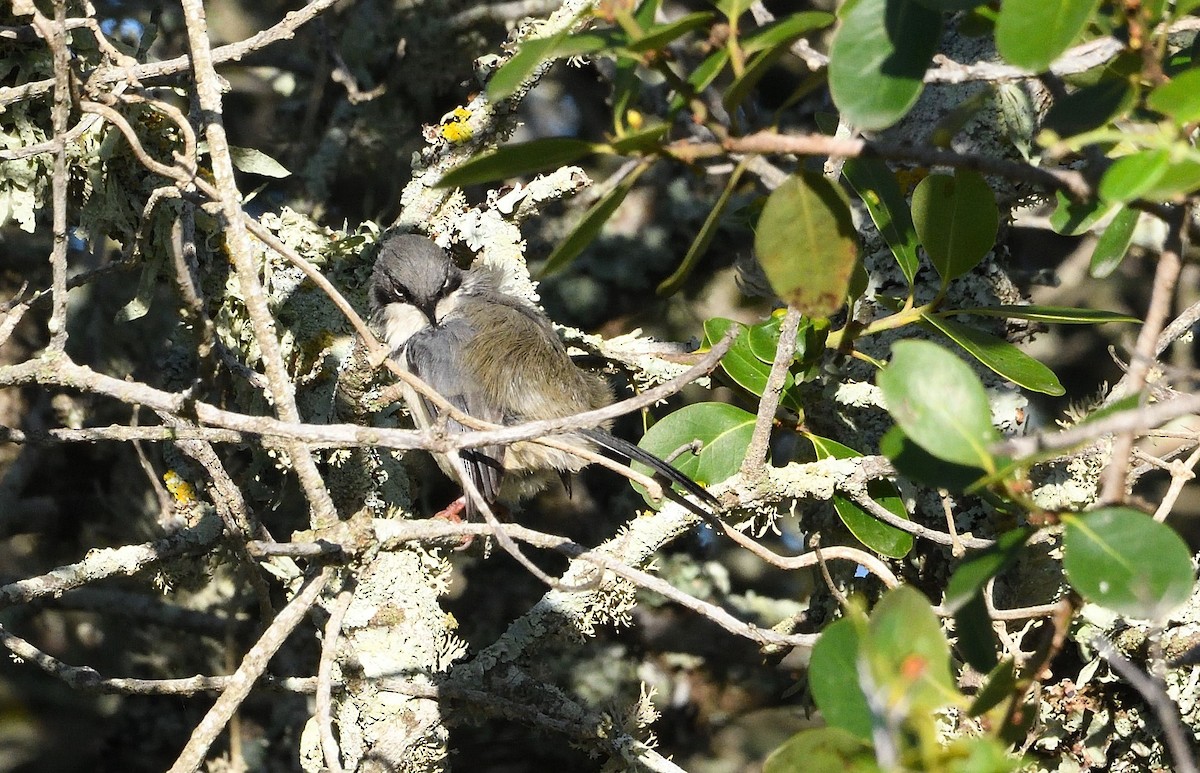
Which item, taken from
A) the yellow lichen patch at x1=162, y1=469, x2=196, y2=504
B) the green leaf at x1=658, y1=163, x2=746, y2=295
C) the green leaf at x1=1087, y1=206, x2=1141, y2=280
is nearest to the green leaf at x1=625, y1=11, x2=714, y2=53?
the green leaf at x1=658, y1=163, x2=746, y2=295

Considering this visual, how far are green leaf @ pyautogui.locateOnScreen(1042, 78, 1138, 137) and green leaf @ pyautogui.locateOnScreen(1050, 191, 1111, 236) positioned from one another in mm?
224

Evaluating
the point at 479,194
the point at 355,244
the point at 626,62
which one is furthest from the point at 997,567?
the point at 479,194

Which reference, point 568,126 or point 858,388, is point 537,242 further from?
point 858,388

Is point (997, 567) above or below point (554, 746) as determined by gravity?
above

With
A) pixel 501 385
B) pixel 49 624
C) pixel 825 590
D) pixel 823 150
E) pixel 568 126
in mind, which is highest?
pixel 823 150

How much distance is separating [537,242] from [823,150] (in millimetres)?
3009

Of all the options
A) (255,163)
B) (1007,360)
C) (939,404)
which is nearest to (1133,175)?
(939,404)

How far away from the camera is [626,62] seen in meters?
1.25

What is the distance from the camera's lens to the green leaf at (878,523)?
7.39ft

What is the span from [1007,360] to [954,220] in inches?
10.8

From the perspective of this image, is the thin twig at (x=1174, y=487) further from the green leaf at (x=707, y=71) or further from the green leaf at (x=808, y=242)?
the green leaf at (x=707, y=71)

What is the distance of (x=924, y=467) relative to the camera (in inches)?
47.0

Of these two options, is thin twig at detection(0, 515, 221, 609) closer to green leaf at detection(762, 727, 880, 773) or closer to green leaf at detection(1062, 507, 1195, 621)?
green leaf at detection(762, 727, 880, 773)

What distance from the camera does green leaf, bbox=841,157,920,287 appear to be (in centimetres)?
189
